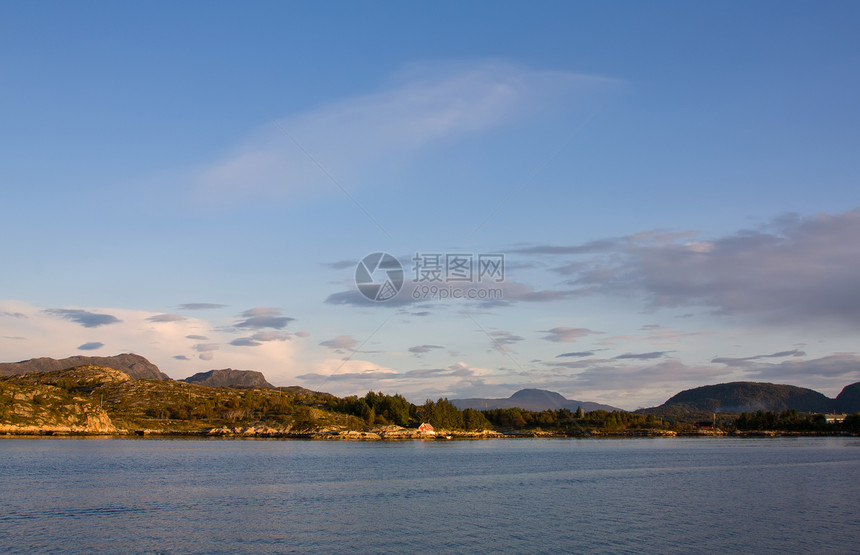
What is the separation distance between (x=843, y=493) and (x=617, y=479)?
20.1 metres

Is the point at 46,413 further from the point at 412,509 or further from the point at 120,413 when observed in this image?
the point at 412,509

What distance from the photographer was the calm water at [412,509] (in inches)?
1303

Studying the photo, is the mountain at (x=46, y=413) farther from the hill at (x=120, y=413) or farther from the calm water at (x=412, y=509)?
the calm water at (x=412, y=509)

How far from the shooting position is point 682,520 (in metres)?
40.7

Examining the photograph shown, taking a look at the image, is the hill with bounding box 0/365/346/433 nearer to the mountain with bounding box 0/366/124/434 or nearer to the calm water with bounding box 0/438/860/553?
the mountain with bounding box 0/366/124/434

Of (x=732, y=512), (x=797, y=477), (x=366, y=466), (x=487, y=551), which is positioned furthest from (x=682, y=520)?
(x=366, y=466)

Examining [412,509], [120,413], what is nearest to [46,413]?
[120,413]

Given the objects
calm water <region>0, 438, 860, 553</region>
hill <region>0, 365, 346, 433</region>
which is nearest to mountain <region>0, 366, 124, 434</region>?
hill <region>0, 365, 346, 433</region>

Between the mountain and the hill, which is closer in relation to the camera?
the mountain

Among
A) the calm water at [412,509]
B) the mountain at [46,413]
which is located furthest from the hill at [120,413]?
the calm water at [412,509]

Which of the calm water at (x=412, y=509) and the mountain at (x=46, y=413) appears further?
the mountain at (x=46, y=413)

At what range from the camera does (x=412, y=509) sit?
146 ft

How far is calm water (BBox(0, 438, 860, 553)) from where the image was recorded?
109 ft

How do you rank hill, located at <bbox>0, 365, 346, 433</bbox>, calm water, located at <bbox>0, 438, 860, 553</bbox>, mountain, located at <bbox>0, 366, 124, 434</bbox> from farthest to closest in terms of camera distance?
hill, located at <bbox>0, 365, 346, 433</bbox> → mountain, located at <bbox>0, 366, 124, 434</bbox> → calm water, located at <bbox>0, 438, 860, 553</bbox>
